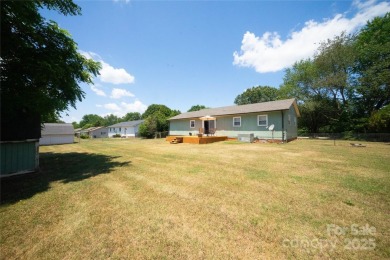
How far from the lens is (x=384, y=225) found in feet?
12.1

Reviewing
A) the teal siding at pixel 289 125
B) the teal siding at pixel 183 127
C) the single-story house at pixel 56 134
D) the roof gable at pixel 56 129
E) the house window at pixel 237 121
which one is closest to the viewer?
the teal siding at pixel 289 125

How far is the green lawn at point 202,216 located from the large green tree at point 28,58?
3318 millimetres

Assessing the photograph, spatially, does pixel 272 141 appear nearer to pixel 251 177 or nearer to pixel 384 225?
pixel 251 177

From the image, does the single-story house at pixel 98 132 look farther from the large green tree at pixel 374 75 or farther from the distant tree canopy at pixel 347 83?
the large green tree at pixel 374 75

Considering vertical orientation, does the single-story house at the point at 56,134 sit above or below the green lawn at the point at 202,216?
above

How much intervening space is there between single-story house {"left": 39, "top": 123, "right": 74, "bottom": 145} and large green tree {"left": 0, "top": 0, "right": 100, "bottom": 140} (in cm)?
2762

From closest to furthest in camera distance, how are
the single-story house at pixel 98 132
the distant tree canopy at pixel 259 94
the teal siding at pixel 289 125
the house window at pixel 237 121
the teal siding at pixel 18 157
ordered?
the teal siding at pixel 18 157, the teal siding at pixel 289 125, the house window at pixel 237 121, the distant tree canopy at pixel 259 94, the single-story house at pixel 98 132

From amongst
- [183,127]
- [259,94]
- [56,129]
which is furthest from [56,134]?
[259,94]

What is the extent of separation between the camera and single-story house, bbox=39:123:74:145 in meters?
30.3

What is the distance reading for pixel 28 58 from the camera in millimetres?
7664

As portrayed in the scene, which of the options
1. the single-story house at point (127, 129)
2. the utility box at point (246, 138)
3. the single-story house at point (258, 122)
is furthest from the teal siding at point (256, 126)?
the single-story house at point (127, 129)

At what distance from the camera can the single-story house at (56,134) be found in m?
30.3

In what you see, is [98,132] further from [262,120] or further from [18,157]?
[18,157]

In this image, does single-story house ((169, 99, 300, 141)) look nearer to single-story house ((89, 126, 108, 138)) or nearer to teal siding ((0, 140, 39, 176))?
teal siding ((0, 140, 39, 176))
